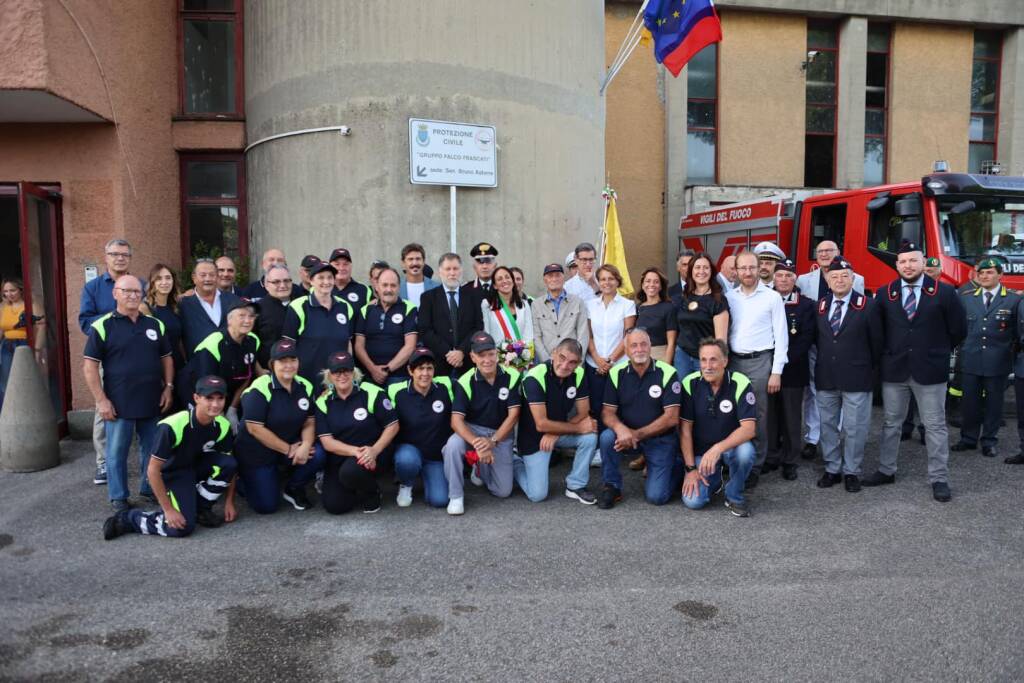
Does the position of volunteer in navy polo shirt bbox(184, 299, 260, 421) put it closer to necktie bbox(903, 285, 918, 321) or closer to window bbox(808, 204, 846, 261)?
necktie bbox(903, 285, 918, 321)

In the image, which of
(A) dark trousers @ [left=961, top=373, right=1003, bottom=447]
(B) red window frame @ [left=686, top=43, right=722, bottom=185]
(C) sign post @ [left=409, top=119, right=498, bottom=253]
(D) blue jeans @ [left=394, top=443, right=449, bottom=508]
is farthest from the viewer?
(B) red window frame @ [left=686, top=43, right=722, bottom=185]

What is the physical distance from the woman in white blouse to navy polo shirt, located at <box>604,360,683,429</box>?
1.08 metres

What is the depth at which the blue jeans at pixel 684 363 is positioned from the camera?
20.7 ft

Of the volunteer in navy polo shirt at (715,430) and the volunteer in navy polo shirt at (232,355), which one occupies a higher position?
the volunteer in navy polo shirt at (232,355)

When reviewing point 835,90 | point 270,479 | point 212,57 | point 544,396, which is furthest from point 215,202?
point 835,90

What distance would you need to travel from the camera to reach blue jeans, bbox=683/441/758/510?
206 inches

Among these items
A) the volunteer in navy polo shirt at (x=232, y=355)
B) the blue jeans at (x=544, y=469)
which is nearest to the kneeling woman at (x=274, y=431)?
the volunteer in navy polo shirt at (x=232, y=355)

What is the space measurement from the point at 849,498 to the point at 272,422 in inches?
178

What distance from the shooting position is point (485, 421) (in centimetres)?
568

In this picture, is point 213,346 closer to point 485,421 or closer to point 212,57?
point 485,421

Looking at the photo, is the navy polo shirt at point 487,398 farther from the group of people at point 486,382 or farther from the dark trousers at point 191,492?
the dark trousers at point 191,492

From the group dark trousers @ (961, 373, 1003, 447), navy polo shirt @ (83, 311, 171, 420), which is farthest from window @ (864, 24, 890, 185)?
navy polo shirt @ (83, 311, 171, 420)

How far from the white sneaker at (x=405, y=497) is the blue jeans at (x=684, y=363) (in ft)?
8.43

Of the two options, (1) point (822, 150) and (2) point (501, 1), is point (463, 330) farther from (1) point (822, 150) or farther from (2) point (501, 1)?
(1) point (822, 150)
